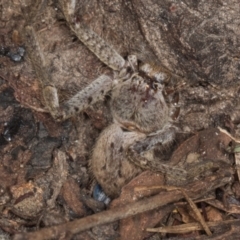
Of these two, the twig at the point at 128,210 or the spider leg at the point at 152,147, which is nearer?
the twig at the point at 128,210

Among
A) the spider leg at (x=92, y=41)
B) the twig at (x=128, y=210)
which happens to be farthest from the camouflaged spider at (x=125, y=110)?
the twig at (x=128, y=210)

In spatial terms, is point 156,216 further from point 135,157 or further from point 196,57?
point 196,57

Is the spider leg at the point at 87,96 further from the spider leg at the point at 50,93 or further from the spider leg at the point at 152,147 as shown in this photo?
the spider leg at the point at 152,147

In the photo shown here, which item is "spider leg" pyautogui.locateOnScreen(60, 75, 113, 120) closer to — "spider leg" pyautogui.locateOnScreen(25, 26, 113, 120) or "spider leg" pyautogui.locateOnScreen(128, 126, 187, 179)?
"spider leg" pyautogui.locateOnScreen(25, 26, 113, 120)

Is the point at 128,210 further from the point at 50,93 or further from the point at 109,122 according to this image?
the point at 50,93

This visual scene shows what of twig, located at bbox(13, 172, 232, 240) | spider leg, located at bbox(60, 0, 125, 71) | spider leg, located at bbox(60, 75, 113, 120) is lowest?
twig, located at bbox(13, 172, 232, 240)

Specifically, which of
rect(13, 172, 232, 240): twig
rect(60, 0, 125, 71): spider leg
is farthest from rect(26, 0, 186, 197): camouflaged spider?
rect(13, 172, 232, 240): twig
